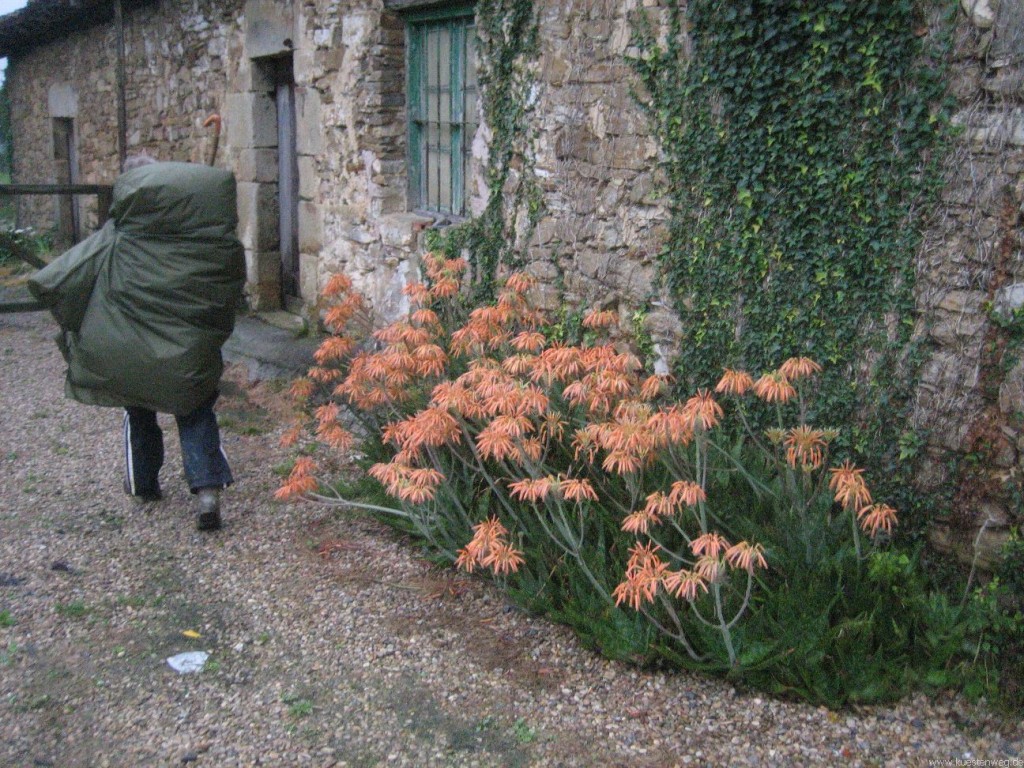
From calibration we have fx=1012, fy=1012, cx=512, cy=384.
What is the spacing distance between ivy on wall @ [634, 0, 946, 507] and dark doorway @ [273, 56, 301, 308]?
4419 mm

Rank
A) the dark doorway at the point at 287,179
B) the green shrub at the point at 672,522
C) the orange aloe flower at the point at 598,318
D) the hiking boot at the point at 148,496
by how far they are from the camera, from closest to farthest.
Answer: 1. the green shrub at the point at 672,522
2. the orange aloe flower at the point at 598,318
3. the hiking boot at the point at 148,496
4. the dark doorway at the point at 287,179

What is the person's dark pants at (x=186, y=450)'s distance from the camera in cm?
453


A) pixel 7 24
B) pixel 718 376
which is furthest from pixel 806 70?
pixel 7 24

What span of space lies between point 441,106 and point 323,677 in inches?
164

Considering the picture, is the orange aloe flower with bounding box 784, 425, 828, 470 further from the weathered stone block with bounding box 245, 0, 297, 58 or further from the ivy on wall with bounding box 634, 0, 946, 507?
the weathered stone block with bounding box 245, 0, 297, 58

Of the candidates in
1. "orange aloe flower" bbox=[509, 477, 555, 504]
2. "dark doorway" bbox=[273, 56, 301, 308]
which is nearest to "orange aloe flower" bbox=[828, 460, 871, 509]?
"orange aloe flower" bbox=[509, 477, 555, 504]

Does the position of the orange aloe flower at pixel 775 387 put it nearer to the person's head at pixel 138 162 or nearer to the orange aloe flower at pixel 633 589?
the orange aloe flower at pixel 633 589

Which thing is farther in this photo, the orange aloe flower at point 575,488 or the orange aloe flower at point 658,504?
the orange aloe flower at point 575,488

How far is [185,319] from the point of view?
14.3ft

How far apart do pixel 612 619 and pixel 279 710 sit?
3.64 ft

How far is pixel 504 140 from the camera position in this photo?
5.59 m

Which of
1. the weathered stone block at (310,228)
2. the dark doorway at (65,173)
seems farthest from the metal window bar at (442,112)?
the dark doorway at (65,173)

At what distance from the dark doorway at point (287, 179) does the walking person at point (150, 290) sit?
3971 mm

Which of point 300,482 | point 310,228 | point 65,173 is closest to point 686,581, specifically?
point 300,482
